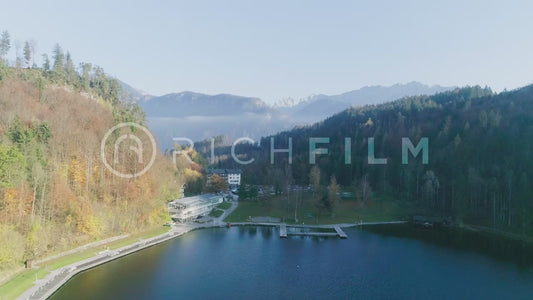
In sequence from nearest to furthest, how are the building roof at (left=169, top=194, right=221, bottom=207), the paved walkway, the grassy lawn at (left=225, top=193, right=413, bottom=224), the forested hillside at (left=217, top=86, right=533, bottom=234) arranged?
1. the paved walkway
2. the forested hillside at (left=217, top=86, right=533, bottom=234)
3. the building roof at (left=169, top=194, right=221, bottom=207)
4. the grassy lawn at (left=225, top=193, right=413, bottom=224)

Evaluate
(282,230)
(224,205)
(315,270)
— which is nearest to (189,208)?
(224,205)

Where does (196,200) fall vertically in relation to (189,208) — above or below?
above

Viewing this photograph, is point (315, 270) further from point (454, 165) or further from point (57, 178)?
point (454, 165)

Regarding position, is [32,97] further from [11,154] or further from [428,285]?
[428,285]

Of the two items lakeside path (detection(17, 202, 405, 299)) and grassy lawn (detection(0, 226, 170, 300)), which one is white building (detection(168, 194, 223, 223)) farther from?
grassy lawn (detection(0, 226, 170, 300))

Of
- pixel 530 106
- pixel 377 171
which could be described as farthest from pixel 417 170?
pixel 530 106

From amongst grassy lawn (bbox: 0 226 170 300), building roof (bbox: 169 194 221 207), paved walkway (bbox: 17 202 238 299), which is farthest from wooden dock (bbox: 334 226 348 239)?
grassy lawn (bbox: 0 226 170 300)
